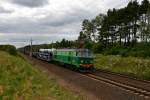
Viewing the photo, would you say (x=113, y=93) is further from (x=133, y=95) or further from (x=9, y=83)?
(x=9, y=83)

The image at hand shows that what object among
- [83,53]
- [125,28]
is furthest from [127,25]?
[83,53]

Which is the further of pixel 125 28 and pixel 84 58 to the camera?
pixel 125 28

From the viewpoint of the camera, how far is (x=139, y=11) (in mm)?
78625

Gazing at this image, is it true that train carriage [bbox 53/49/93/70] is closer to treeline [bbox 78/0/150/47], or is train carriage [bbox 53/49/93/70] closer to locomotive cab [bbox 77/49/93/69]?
locomotive cab [bbox 77/49/93/69]

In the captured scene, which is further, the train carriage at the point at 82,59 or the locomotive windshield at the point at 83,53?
the locomotive windshield at the point at 83,53

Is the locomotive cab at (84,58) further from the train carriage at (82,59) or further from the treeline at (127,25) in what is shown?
the treeline at (127,25)

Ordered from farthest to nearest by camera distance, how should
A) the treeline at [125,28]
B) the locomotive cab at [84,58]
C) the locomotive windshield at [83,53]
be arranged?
the treeline at [125,28], the locomotive windshield at [83,53], the locomotive cab at [84,58]

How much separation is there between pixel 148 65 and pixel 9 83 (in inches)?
877

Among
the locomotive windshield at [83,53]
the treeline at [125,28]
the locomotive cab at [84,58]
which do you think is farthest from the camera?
the treeline at [125,28]

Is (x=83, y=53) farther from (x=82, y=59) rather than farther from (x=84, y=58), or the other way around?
(x=82, y=59)

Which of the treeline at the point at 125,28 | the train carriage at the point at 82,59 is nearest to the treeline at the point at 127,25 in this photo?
the treeline at the point at 125,28

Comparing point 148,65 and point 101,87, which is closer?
point 101,87

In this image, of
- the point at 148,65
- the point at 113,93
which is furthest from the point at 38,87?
the point at 148,65

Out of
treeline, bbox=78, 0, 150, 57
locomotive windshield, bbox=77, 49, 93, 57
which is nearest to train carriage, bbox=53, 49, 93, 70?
locomotive windshield, bbox=77, 49, 93, 57
